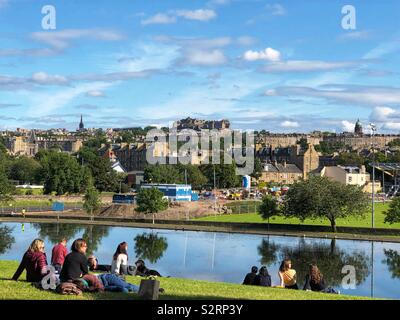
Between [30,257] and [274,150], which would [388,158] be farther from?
[30,257]

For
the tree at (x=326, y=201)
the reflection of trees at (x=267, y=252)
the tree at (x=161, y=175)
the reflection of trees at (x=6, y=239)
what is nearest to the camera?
the reflection of trees at (x=267, y=252)

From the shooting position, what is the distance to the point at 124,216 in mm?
74438

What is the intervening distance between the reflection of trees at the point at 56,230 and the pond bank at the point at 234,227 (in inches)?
127

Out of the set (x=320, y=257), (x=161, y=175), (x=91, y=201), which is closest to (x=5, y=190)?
(x=91, y=201)

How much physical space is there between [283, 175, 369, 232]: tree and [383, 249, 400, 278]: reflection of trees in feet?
35.5

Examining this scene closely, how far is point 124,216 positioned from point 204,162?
215 ft

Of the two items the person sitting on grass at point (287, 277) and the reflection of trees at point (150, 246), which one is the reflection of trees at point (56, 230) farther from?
the person sitting on grass at point (287, 277)

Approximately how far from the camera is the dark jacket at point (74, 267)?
1333cm

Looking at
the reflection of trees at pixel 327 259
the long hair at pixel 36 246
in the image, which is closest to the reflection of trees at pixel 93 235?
the reflection of trees at pixel 327 259

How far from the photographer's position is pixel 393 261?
38.4 meters

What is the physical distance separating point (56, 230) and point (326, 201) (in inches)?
884
